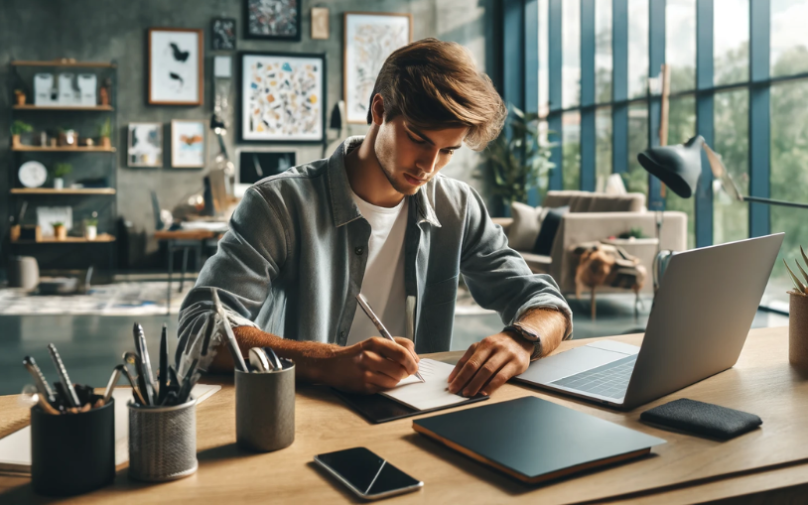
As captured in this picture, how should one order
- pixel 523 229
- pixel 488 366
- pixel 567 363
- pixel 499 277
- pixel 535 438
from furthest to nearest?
1. pixel 523 229
2. pixel 499 277
3. pixel 567 363
4. pixel 488 366
5. pixel 535 438

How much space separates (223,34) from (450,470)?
839 cm

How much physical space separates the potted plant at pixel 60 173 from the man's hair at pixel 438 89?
7.41 m

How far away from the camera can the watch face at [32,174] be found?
7.92 m

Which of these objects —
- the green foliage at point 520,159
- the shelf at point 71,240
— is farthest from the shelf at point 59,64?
the green foliage at point 520,159

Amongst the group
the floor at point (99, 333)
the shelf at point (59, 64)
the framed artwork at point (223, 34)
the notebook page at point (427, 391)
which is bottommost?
the floor at point (99, 333)

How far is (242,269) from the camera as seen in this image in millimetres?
1302

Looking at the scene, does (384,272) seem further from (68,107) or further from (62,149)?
(68,107)

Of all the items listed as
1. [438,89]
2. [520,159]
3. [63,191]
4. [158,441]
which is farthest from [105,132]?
[158,441]

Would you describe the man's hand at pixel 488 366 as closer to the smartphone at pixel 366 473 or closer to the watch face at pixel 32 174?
the smartphone at pixel 366 473

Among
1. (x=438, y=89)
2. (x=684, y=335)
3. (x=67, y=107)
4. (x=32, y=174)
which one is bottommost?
(x=684, y=335)

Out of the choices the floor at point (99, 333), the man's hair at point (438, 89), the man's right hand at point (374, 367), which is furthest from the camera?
the floor at point (99, 333)

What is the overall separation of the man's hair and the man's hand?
434 millimetres

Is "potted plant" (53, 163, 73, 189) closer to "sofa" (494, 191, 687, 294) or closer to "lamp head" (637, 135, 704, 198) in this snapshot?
"sofa" (494, 191, 687, 294)

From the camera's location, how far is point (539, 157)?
857cm
